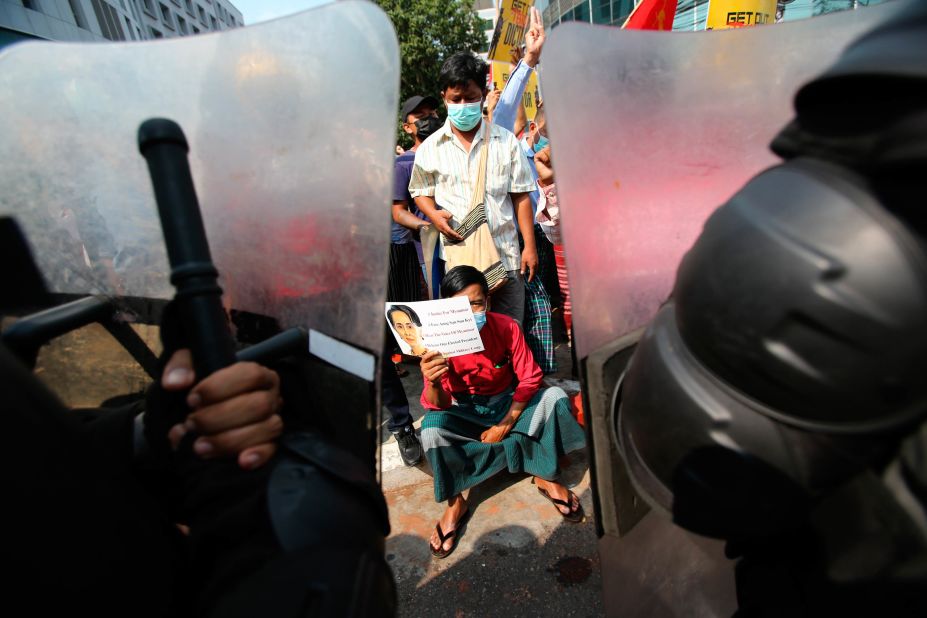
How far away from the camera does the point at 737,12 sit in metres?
2.61

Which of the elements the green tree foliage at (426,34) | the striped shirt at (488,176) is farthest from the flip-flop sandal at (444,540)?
the green tree foliage at (426,34)

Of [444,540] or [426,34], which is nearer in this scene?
[444,540]

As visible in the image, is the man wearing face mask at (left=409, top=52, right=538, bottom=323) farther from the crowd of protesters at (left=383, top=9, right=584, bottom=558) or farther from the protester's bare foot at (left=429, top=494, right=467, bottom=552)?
the protester's bare foot at (left=429, top=494, right=467, bottom=552)

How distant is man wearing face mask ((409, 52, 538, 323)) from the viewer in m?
2.62

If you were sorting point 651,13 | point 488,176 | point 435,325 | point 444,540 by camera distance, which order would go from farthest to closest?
point 488,176, point 651,13, point 444,540, point 435,325

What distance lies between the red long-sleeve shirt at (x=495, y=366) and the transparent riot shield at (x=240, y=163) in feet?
4.86

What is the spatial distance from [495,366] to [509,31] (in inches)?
136

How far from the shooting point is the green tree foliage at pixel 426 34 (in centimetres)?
1892

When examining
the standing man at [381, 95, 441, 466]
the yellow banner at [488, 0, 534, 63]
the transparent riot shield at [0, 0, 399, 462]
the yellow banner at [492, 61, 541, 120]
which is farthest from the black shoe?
the yellow banner at [488, 0, 534, 63]

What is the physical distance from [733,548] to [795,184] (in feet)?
2.08

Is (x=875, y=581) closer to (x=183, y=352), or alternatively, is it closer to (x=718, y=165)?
(x=718, y=165)

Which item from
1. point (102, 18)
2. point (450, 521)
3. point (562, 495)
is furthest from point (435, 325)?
point (102, 18)

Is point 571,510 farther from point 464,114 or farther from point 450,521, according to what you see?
point 464,114

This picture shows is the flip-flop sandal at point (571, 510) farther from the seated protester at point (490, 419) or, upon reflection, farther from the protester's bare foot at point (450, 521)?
the protester's bare foot at point (450, 521)
